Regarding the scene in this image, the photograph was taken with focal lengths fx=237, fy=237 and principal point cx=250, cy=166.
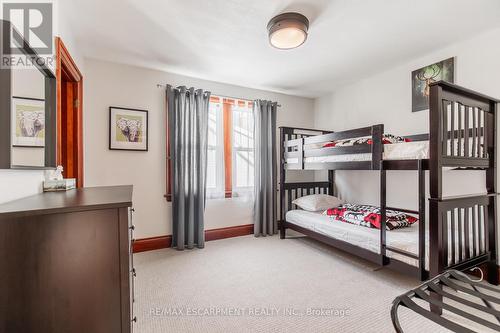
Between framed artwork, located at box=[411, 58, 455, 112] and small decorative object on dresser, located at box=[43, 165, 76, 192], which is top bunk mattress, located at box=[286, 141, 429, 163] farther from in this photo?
small decorative object on dresser, located at box=[43, 165, 76, 192]

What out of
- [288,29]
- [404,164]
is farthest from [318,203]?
[288,29]

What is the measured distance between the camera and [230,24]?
204 cm

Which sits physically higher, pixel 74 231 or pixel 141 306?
pixel 74 231

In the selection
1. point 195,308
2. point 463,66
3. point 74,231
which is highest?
point 463,66

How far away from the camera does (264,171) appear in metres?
3.60

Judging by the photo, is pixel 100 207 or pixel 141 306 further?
pixel 141 306

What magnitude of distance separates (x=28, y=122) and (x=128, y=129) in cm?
168

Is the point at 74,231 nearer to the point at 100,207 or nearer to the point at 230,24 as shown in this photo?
the point at 100,207

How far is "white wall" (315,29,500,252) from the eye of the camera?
7.33 ft

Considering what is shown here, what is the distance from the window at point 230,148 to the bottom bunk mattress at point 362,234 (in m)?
1.03

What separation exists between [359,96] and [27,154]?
3668 mm

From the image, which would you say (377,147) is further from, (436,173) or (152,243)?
(152,243)

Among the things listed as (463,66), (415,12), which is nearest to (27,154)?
(415,12)

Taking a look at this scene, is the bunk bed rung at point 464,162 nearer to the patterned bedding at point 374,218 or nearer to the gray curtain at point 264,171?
the patterned bedding at point 374,218
